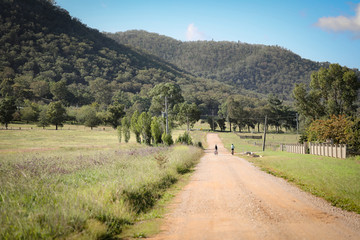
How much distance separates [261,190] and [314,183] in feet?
11.3

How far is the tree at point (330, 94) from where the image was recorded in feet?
161

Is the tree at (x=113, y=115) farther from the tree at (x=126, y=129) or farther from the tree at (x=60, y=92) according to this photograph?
the tree at (x=60, y=92)

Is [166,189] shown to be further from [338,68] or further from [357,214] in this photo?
[338,68]

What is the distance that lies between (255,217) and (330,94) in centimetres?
5377

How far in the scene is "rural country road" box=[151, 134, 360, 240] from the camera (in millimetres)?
5941

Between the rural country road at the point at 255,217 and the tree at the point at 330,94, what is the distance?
4461cm

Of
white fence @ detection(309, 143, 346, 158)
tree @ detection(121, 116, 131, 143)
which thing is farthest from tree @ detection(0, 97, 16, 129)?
white fence @ detection(309, 143, 346, 158)

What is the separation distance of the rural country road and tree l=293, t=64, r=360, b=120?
44.6 meters

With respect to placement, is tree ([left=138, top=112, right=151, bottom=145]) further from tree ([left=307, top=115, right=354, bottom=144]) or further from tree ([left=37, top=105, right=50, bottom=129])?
tree ([left=37, top=105, right=50, bottom=129])

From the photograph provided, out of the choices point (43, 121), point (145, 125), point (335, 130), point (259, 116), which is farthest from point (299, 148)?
point (259, 116)

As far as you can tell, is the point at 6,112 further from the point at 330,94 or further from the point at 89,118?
the point at 330,94

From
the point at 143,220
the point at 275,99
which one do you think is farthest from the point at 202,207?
the point at 275,99

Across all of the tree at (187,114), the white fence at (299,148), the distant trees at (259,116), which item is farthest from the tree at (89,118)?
the white fence at (299,148)

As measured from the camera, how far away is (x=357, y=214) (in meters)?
7.72
